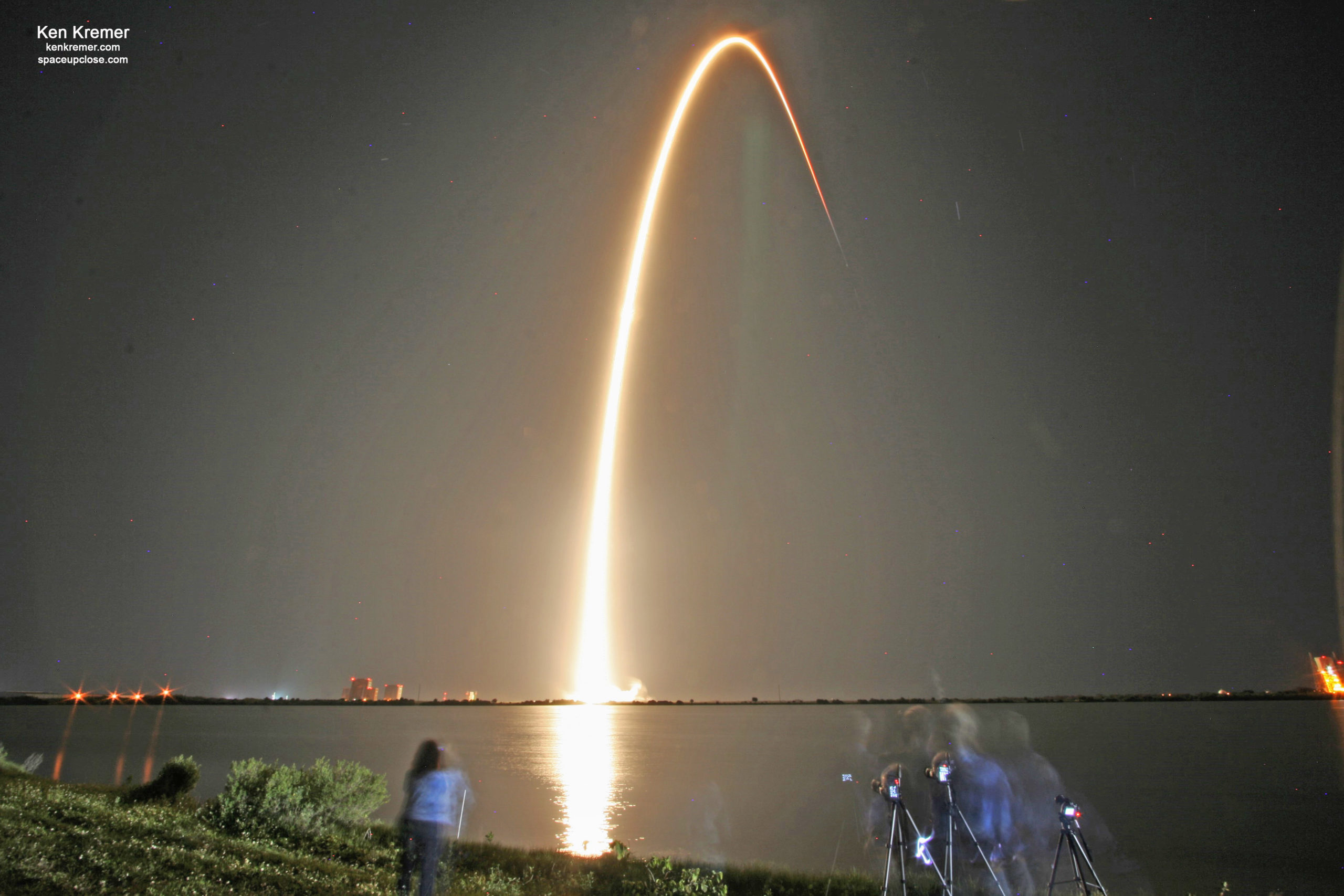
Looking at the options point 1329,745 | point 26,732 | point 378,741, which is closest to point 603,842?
point 378,741

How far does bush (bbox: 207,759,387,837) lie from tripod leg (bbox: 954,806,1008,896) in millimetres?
13537

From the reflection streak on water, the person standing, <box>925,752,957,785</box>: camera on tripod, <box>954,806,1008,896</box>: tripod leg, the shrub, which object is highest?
<box>925,752,957,785</box>: camera on tripod

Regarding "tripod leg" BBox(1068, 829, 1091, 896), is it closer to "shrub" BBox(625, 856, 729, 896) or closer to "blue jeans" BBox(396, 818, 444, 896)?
"shrub" BBox(625, 856, 729, 896)

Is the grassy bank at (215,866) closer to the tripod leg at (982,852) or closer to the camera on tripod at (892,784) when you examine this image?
the tripod leg at (982,852)

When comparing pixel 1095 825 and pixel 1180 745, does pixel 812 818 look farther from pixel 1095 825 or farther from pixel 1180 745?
pixel 1180 745

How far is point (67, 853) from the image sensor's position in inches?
380

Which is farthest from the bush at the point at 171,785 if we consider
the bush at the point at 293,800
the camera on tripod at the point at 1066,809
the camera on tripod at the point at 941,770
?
the camera on tripod at the point at 1066,809

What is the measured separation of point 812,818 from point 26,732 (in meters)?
118

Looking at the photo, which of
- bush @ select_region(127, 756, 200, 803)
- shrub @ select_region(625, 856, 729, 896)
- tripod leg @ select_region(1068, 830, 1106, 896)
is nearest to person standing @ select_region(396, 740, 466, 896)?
shrub @ select_region(625, 856, 729, 896)

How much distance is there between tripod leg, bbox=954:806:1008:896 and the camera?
14.0 metres

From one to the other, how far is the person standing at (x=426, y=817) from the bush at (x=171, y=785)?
12.0m

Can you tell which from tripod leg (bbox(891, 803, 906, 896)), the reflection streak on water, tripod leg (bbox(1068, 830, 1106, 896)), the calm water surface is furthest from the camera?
the reflection streak on water

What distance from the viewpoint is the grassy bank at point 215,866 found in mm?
9250

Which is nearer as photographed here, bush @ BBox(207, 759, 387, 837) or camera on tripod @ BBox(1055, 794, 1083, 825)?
camera on tripod @ BBox(1055, 794, 1083, 825)
